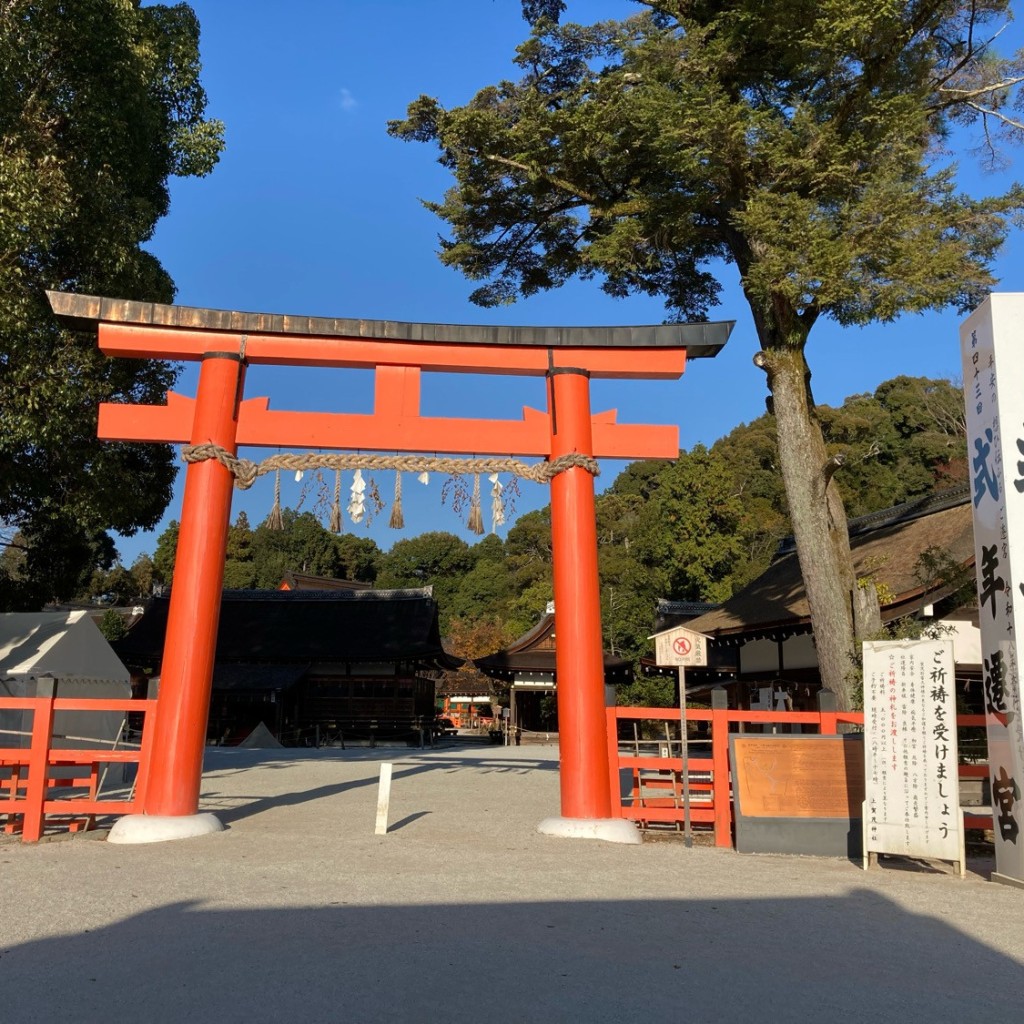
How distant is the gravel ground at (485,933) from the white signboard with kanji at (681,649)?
141 cm

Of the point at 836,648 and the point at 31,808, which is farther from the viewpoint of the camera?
the point at 836,648

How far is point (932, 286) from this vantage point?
8.60 meters

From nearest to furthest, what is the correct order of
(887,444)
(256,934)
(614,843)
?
(256,934) → (614,843) → (887,444)

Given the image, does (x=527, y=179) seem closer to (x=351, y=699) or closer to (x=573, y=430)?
(x=573, y=430)

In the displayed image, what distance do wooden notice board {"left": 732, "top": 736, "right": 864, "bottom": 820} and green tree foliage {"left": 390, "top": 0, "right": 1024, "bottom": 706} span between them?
2.67 m

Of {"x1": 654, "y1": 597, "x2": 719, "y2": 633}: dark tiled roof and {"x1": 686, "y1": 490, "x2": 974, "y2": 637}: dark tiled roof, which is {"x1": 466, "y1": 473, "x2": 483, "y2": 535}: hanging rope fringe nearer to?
{"x1": 686, "y1": 490, "x2": 974, "y2": 637}: dark tiled roof

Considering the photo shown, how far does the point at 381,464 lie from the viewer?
24.3 feet

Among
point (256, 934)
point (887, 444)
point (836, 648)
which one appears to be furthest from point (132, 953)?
point (887, 444)

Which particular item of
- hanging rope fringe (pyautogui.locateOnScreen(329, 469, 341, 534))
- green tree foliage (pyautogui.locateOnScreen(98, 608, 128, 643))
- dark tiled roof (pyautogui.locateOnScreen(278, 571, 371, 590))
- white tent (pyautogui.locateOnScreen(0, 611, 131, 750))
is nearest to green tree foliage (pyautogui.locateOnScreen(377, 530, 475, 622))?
dark tiled roof (pyautogui.locateOnScreen(278, 571, 371, 590))

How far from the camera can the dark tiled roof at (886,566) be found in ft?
38.9

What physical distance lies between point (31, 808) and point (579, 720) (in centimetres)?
426

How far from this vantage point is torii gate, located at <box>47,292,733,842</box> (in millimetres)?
6629

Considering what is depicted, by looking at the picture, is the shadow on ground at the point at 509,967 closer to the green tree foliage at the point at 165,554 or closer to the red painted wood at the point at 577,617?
the red painted wood at the point at 577,617

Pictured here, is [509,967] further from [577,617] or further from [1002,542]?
[1002,542]
